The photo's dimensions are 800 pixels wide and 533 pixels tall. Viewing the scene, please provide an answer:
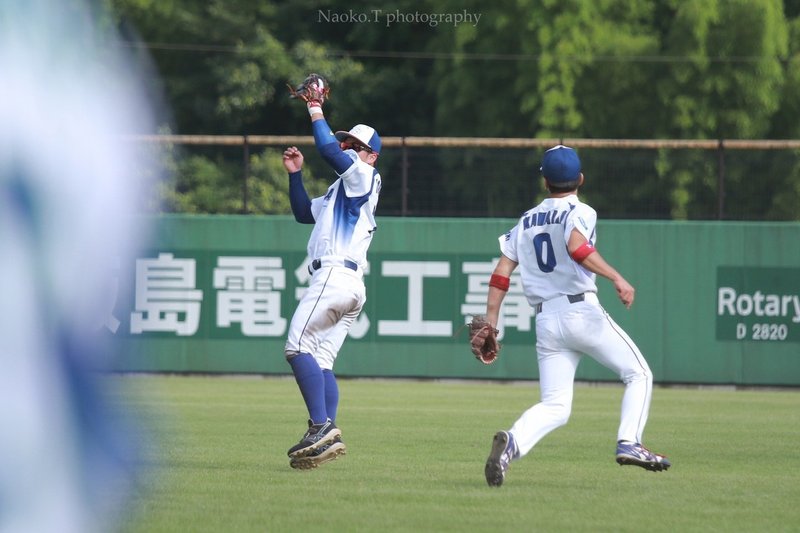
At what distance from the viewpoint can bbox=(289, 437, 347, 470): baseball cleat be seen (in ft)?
27.0

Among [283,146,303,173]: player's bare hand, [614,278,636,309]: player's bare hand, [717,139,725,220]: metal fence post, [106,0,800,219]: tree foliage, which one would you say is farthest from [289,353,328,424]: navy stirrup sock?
[106,0,800,219]: tree foliage

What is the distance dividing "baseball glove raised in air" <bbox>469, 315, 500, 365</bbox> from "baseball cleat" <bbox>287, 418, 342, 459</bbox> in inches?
38.3

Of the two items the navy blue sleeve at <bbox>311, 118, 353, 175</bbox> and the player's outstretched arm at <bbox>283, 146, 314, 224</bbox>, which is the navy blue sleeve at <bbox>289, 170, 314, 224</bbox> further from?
the navy blue sleeve at <bbox>311, 118, 353, 175</bbox>

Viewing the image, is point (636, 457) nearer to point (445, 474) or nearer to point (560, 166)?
point (445, 474)

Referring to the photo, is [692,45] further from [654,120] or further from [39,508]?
[39,508]

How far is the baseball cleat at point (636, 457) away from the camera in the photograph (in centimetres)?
765

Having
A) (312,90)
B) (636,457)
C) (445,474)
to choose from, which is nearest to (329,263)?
(312,90)

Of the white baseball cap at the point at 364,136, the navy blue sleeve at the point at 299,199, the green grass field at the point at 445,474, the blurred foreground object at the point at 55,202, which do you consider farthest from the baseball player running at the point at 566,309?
the blurred foreground object at the point at 55,202

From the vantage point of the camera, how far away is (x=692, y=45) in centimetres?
3225

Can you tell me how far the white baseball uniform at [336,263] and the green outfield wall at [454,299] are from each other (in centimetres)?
956

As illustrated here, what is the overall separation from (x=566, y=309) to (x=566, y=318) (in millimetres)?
65

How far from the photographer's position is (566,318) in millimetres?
7715

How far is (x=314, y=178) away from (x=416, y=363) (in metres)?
3.55

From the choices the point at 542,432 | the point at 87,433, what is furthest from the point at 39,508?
the point at 542,432
